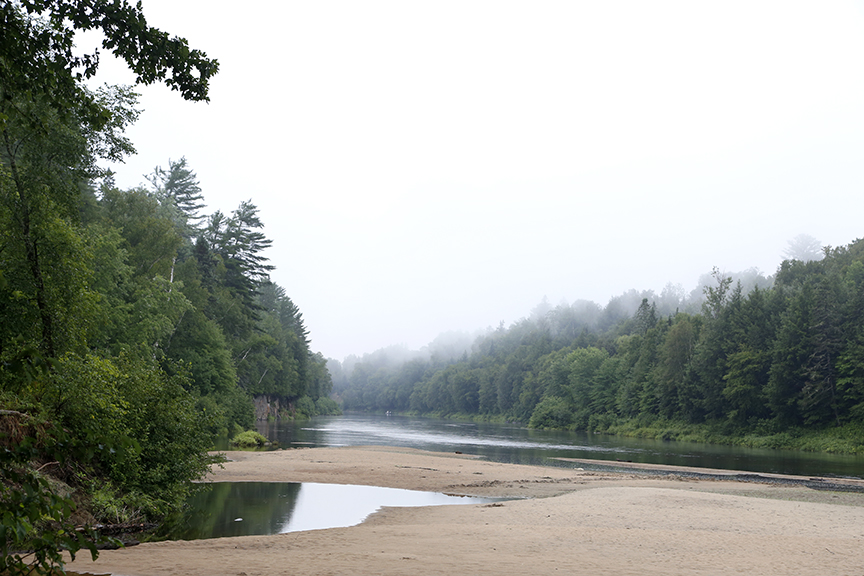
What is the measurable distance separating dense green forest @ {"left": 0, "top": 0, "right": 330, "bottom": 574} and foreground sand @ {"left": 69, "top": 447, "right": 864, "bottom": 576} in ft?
11.1

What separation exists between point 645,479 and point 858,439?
109 ft

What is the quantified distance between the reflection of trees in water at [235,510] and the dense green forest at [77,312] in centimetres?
108

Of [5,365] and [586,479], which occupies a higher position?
[5,365]

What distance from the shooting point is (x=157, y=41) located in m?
7.40

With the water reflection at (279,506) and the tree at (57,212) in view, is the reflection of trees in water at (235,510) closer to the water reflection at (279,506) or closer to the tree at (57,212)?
the water reflection at (279,506)

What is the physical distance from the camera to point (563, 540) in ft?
47.3

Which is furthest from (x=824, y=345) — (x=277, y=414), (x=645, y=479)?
(x=277, y=414)

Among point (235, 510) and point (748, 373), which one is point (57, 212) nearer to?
point (235, 510)

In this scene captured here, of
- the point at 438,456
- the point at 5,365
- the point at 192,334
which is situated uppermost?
the point at 192,334

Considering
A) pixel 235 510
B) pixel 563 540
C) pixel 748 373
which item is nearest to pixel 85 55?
pixel 563 540

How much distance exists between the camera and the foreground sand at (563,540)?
11.3 m

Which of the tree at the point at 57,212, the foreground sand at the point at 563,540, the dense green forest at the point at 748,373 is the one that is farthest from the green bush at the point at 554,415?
the tree at the point at 57,212

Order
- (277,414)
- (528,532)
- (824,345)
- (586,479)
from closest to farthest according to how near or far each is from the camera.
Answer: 1. (528,532)
2. (586,479)
3. (824,345)
4. (277,414)

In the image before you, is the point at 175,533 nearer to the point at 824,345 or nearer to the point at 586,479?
the point at 586,479
